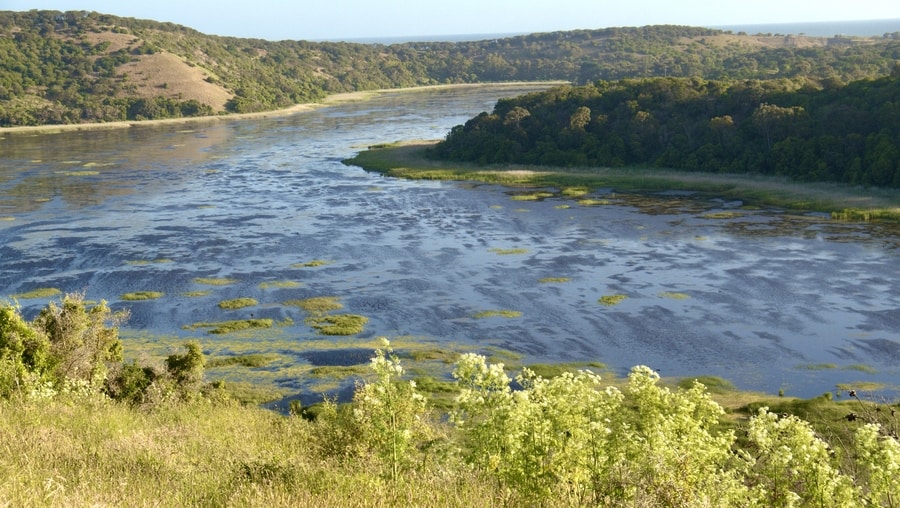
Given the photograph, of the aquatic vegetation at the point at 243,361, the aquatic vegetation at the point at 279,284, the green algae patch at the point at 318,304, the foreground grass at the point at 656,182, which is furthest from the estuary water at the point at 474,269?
the foreground grass at the point at 656,182

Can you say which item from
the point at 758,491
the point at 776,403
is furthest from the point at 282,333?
the point at 758,491

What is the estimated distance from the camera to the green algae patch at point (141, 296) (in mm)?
46875

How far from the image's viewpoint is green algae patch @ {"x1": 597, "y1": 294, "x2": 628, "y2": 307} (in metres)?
44.8

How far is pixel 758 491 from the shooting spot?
14.0 metres

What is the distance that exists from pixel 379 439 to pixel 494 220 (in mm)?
52118

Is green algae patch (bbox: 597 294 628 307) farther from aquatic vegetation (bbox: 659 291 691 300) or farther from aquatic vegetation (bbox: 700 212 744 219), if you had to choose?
aquatic vegetation (bbox: 700 212 744 219)

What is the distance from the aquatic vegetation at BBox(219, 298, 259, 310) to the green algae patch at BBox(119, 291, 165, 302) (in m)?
4.28

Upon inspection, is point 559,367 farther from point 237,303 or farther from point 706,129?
point 706,129

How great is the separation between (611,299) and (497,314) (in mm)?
6430

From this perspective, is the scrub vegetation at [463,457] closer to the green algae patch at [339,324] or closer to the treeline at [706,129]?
the green algae patch at [339,324]

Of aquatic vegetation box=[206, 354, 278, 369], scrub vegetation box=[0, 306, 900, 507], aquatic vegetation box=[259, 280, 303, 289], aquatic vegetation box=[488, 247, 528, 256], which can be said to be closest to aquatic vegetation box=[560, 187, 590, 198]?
aquatic vegetation box=[488, 247, 528, 256]

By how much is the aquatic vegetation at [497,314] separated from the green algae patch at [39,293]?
23.6 m

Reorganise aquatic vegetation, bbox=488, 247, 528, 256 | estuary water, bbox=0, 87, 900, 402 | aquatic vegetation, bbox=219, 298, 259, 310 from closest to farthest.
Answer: estuary water, bbox=0, 87, 900, 402, aquatic vegetation, bbox=219, 298, 259, 310, aquatic vegetation, bbox=488, 247, 528, 256

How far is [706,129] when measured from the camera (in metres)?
86.1
